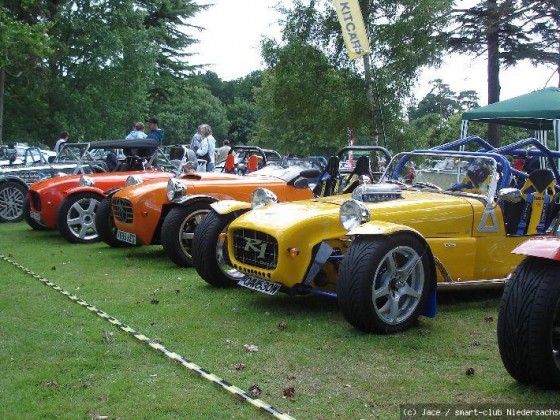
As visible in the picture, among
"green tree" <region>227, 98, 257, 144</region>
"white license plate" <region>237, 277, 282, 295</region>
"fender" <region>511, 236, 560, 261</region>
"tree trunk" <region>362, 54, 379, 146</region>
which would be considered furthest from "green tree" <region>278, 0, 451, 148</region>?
"green tree" <region>227, 98, 257, 144</region>

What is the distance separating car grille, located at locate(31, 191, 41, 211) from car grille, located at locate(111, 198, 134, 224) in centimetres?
246

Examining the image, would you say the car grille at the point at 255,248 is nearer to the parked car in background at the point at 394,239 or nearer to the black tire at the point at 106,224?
the parked car in background at the point at 394,239

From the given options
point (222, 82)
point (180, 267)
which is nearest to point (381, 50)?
point (180, 267)

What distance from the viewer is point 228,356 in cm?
496

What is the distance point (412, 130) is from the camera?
15414 millimetres

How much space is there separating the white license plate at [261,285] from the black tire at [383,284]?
2.66 ft

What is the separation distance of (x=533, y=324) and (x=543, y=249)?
442mm

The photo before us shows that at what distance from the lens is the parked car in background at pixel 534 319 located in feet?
12.9

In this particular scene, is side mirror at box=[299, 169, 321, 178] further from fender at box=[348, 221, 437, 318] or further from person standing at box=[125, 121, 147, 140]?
person standing at box=[125, 121, 147, 140]

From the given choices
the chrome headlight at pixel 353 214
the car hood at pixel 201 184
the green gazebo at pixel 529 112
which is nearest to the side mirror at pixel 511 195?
the chrome headlight at pixel 353 214

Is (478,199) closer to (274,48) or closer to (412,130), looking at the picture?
(412,130)

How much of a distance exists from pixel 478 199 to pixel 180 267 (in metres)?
3.82

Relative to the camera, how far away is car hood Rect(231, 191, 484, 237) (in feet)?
20.1

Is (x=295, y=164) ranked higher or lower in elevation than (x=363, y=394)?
higher
